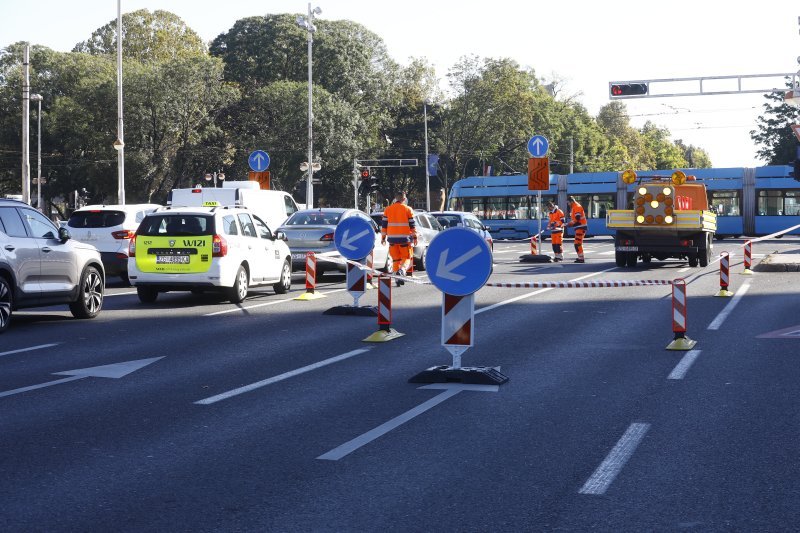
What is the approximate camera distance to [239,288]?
59.6 ft

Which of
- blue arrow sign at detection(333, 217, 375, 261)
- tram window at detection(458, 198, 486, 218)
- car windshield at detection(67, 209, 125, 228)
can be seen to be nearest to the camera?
blue arrow sign at detection(333, 217, 375, 261)

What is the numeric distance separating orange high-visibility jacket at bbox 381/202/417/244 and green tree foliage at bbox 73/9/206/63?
64532 mm

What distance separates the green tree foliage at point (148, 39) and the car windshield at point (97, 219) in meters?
62.3

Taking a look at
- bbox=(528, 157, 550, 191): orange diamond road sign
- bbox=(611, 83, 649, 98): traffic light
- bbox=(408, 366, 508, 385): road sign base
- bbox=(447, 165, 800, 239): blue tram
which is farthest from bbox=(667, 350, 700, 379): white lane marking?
bbox=(447, 165, 800, 239): blue tram

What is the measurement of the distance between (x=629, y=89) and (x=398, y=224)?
20.0 m

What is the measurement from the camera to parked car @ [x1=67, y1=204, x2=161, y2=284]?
2202cm

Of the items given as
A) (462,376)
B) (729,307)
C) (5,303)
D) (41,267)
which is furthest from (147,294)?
(462,376)

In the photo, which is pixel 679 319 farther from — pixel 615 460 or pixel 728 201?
pixel 728 201

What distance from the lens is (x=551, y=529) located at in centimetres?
522

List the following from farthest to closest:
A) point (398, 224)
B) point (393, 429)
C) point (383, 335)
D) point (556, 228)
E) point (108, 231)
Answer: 1. point (556, 228)
2. point (108, 231)
3. point (398, 224)
4. point (383, 335)
5. point (393, 429)

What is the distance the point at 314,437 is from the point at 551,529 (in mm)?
2530

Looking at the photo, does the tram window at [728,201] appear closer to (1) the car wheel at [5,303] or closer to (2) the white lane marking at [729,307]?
(2) the white lane marking at [729,307]

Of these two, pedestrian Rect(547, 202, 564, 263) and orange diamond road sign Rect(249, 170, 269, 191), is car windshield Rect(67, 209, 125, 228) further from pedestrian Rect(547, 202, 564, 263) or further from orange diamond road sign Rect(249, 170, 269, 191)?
pedestrian Rect(547, 202, 564, 263)

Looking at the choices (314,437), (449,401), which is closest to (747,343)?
(449,401)
